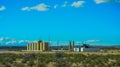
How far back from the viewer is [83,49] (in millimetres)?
129375

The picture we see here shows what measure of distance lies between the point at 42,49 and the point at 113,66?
92476mm

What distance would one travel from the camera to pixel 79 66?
46531 millimetres

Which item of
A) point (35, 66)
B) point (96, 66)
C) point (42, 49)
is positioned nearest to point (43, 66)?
point (35, 66)

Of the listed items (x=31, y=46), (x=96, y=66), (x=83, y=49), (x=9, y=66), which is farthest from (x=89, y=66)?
(x=31, y=46)

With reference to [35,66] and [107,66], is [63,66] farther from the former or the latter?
[107,66]

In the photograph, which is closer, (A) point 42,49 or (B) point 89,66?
(B) point 89,66

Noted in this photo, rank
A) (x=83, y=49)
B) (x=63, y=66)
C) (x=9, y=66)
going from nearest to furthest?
1. (x=63, y=66)
2. (x=9, y=66)
3. (x=83, y=49)

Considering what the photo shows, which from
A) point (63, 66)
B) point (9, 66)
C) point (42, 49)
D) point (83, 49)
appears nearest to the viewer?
point (63, 66)

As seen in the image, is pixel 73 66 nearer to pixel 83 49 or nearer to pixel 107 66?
pixel 107 66

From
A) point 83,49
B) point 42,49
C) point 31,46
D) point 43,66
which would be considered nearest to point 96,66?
point 43,66

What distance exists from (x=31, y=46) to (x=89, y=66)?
10097cm

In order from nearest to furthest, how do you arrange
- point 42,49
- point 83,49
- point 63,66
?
1. point 63,66
2. point 83,49
3. point 42,49

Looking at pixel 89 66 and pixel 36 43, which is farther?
pixel 36 43

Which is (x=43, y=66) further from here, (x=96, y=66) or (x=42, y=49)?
(x=42, y=49)
